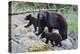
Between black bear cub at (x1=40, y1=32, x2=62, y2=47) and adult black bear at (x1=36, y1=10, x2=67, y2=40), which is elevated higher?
adult black bear at (x1=36, y1=10, x2=67, y2=40)

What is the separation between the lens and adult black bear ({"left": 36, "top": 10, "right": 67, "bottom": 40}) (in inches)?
78.2

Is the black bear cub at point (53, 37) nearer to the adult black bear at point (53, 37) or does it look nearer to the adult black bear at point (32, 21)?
the adult black bear at point (53, 37)

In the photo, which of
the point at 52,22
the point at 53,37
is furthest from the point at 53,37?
the point at 52,22

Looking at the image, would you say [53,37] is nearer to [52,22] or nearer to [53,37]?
[53,37]

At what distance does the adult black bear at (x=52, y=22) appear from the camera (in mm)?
1987

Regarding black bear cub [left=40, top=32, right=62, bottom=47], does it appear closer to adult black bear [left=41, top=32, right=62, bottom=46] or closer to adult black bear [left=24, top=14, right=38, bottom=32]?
adult black bear [left=41, top=32, right=62, bottom=46]

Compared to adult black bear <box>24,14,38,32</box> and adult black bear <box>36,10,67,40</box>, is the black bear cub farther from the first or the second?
adult black bear <box>24,14,38,32</box>

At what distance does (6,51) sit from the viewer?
185 centimetres

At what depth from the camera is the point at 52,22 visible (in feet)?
6.68

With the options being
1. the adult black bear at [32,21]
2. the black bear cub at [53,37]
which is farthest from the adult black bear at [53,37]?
the adult black bear at [32,21]

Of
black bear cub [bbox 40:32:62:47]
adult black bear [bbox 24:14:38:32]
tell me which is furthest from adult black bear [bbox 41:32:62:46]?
adult black bear [bbox 24:14:38:32]

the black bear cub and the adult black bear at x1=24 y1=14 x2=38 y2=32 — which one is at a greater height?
the adult black bear at x1=24 y1=14 x2=38 y2=32

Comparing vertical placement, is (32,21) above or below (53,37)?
above

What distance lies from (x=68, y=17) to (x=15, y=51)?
32.4 inches
